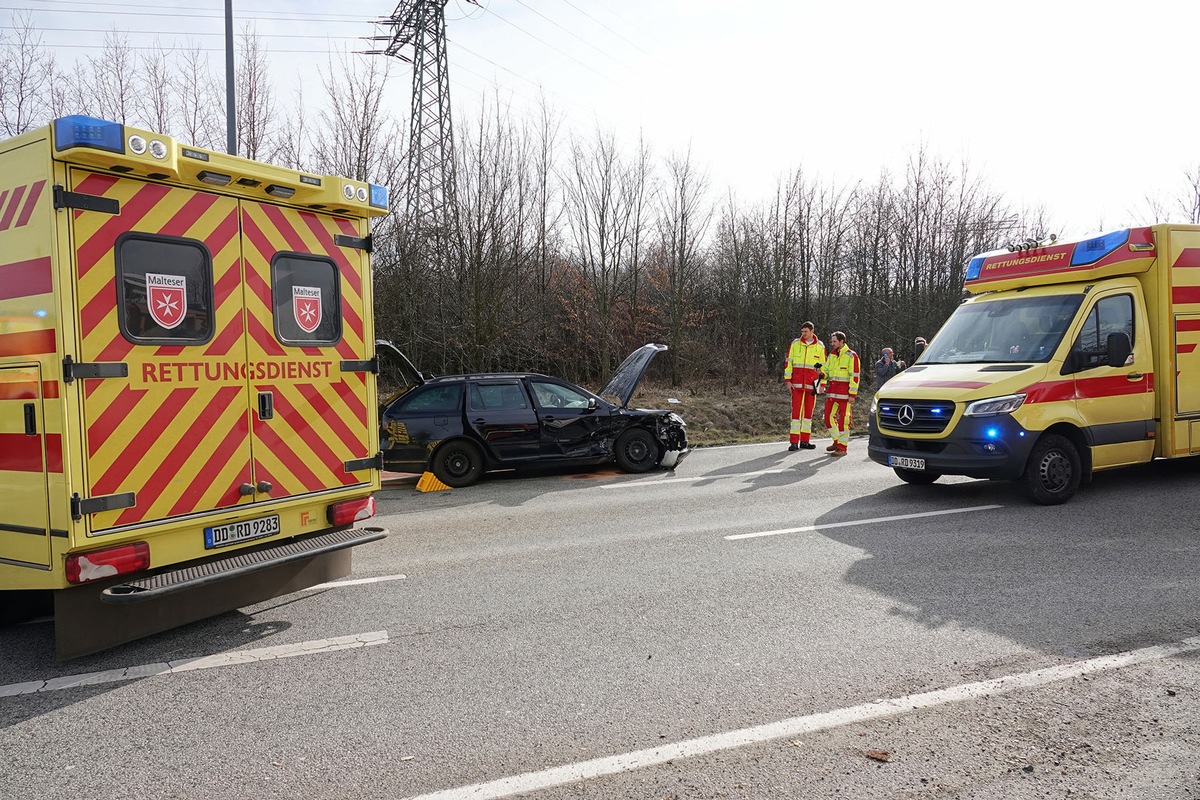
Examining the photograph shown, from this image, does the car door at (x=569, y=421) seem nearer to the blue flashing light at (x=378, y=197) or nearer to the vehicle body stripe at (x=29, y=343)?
the blue flashing light at (x=378, y=197)

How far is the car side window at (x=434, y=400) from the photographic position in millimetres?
10461

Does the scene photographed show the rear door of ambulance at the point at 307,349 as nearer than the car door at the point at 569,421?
Yes

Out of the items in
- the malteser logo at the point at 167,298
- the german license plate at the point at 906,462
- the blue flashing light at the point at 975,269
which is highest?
the blue flashing light at the point at 975,269

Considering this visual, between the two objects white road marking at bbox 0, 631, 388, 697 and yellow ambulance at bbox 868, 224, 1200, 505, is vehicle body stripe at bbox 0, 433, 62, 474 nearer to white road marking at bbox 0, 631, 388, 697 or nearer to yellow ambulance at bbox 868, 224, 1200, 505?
white road marking at bbox 0, 631, 388, 697

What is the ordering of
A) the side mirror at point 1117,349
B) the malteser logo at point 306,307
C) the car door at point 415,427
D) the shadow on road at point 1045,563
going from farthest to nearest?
the car door at point 415,427 < the side mirror at point 1117,349 < the malteser logo at point 306,307 < the shadow on road at point 1045,563

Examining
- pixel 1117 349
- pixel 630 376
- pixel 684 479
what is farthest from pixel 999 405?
pixel 630 376

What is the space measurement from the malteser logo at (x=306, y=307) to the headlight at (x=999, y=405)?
6.36m

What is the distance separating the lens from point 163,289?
4648 millimetres

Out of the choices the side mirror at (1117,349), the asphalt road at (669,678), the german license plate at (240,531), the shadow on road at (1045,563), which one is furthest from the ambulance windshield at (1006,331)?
the german license plate at (240,531)

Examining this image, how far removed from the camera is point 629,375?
11.9 m

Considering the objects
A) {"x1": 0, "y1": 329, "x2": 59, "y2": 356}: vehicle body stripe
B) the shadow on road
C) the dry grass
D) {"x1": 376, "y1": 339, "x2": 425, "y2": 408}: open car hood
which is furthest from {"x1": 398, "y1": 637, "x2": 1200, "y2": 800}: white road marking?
the dry grass

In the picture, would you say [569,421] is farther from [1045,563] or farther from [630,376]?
[1045,563]

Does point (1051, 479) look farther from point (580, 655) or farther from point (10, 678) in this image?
point (10, 678)

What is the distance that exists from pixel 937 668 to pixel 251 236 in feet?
16.1
